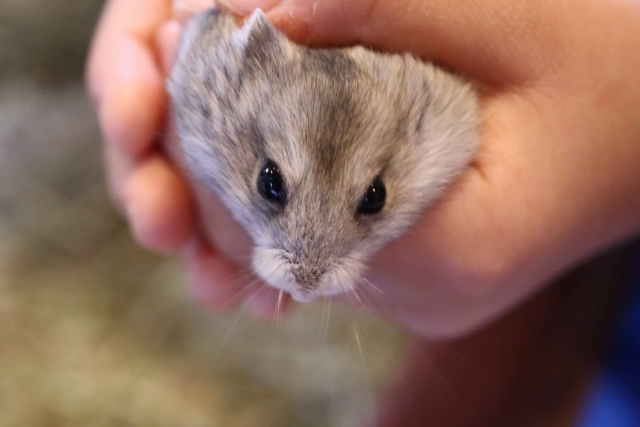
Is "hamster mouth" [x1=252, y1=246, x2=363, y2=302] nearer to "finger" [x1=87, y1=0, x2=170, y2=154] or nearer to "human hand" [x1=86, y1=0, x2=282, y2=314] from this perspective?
"human hand" [x1=86, y1=0, x2=282, y2=314]

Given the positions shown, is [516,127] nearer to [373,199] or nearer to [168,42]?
[373,199]

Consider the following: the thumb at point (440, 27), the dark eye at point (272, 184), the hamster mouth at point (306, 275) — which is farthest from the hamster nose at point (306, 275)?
the thumb at point (440, 27)

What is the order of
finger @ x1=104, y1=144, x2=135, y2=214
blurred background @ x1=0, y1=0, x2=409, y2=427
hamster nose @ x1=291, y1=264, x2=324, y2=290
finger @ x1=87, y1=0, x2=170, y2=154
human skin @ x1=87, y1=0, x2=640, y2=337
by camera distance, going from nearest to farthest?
1. hamster nose @ x1=291, y1=264, x2=324, y2=290
2. human skin @ x1=87, y1=0, x2=640, y2=337
3. finger @ x1=87, y1=0, x2=170, y2=154
4. finger @ x1=104, y1=144, x2=135, y2=214
5. blurred background @ x1=0, y1=0, x2=409, y2=427

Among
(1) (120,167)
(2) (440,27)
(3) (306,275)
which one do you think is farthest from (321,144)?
(1) (120,167)

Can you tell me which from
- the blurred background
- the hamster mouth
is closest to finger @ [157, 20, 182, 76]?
the hamster mouth

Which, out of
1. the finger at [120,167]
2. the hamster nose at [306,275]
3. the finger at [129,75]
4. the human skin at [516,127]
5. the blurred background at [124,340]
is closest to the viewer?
the hamster nose at [306,275]

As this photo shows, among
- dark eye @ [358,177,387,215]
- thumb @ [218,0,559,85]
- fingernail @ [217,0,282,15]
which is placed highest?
thumb @ [218,0,559,85]

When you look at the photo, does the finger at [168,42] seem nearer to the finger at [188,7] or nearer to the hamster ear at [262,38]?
the finger at [188,7]
